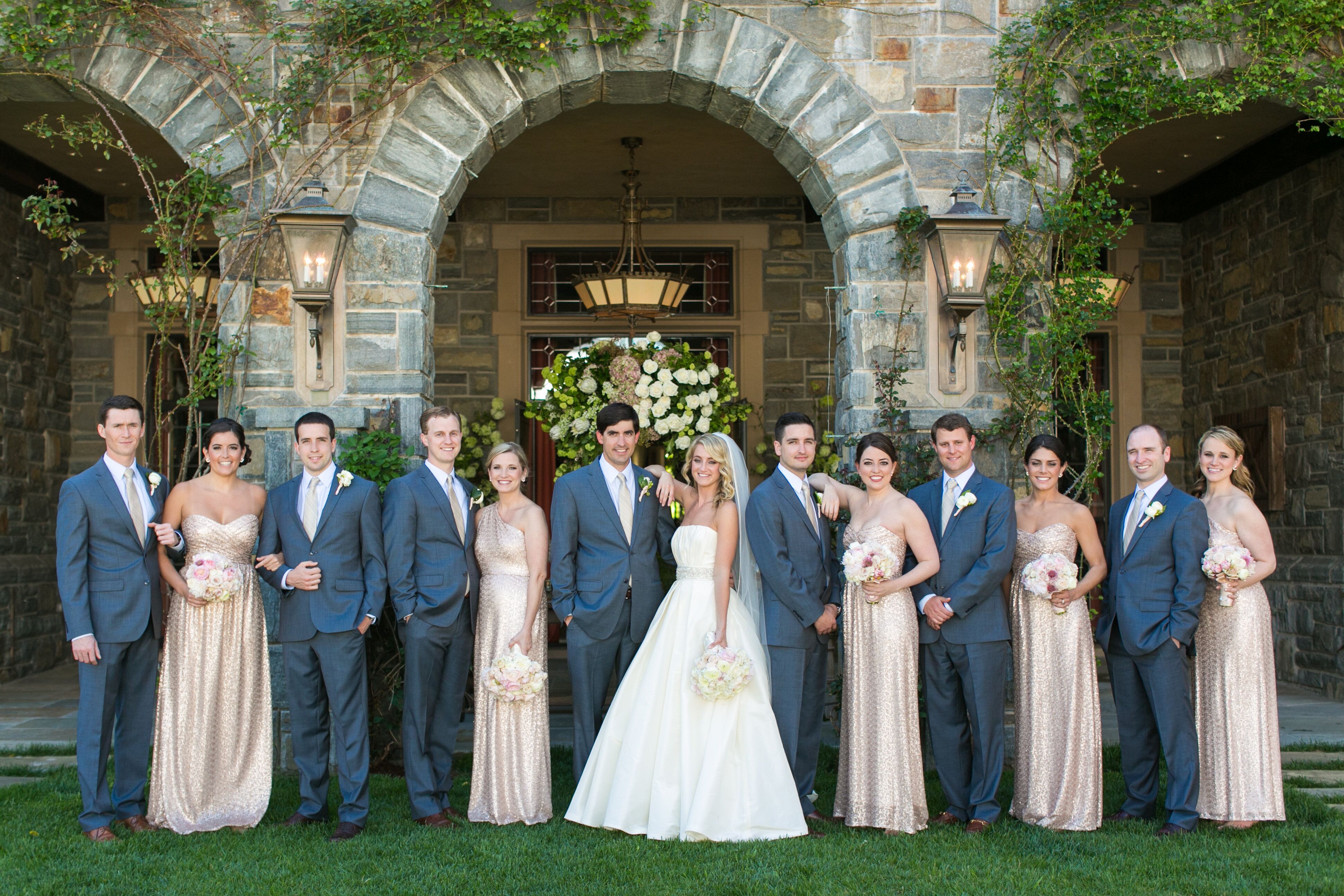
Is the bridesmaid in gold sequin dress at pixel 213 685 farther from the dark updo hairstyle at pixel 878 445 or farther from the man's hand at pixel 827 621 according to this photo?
the dark updo hairstyle at pixel 878 445

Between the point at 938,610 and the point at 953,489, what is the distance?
521 mm

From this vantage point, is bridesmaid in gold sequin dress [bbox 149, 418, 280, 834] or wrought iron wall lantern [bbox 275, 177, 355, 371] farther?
wrought iron wall lantern [bbox 275, 177, 355, 371]

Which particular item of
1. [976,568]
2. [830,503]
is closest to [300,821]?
[830,503]

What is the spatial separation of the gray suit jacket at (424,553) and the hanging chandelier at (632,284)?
3.07m

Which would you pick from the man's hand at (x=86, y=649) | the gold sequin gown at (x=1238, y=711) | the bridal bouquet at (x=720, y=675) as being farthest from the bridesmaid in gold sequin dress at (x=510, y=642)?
the gold sequin gown at (x=1238, y=711)

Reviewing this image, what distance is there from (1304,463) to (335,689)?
6.56 m

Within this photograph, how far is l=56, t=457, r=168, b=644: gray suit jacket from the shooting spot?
441 centimetres

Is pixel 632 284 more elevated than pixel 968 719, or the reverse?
pixel 632 284

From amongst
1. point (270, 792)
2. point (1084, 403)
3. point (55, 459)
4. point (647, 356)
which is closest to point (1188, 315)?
point (1084, 403)

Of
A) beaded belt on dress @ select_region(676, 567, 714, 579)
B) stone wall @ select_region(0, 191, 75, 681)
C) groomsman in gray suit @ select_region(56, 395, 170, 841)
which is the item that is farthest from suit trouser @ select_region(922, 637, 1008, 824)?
stone wall @ select_region(0, 191, 75, 681)

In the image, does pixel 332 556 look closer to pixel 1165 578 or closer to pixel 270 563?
pixel 270 563

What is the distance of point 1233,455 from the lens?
4730 mm

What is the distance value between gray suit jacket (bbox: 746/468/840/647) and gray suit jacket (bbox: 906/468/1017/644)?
1.44 ft

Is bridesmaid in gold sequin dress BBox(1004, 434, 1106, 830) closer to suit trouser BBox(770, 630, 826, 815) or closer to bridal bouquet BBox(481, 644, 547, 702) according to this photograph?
suit trouser BBox(770, 630, 826, 815)
